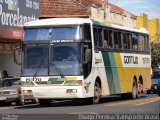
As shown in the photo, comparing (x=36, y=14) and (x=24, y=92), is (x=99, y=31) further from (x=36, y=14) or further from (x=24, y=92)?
(x=36, y=14)

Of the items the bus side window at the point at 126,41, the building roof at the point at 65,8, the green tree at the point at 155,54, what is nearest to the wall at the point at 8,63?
the building roof at the point at 65,8

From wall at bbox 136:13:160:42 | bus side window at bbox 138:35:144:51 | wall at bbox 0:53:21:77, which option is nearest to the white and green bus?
bus side window at bbox 138:35:144:51

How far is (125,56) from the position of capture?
87.1ft

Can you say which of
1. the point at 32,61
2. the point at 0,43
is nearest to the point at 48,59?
the point at 32,61

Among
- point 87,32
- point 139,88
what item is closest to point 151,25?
point 139,88

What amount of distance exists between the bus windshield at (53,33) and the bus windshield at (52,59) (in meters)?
0.35

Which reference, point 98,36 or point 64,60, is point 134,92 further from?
point 64,60

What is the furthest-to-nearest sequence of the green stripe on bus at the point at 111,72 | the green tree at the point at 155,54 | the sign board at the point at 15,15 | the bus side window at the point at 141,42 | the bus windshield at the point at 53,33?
the green tree at the point at 155,54
the sign board at the point at 15,15
the bus side window at the point at 141,42
the green stripe on bus at the point at 111,72
the bus windshield at the point at 53,33

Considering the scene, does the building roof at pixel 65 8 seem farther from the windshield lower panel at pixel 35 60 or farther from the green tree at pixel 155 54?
the windshield lower panel at pixel 35 60

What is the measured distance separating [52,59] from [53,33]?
3.94 feet

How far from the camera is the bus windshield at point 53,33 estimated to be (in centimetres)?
2184

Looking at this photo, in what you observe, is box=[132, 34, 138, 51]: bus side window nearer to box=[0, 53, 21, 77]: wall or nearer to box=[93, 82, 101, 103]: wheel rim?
box=[93, 82, 101, 103]: wheel rim

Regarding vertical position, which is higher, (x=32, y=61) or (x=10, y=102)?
(x=32, y=61)

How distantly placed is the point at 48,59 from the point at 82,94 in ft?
6.64
